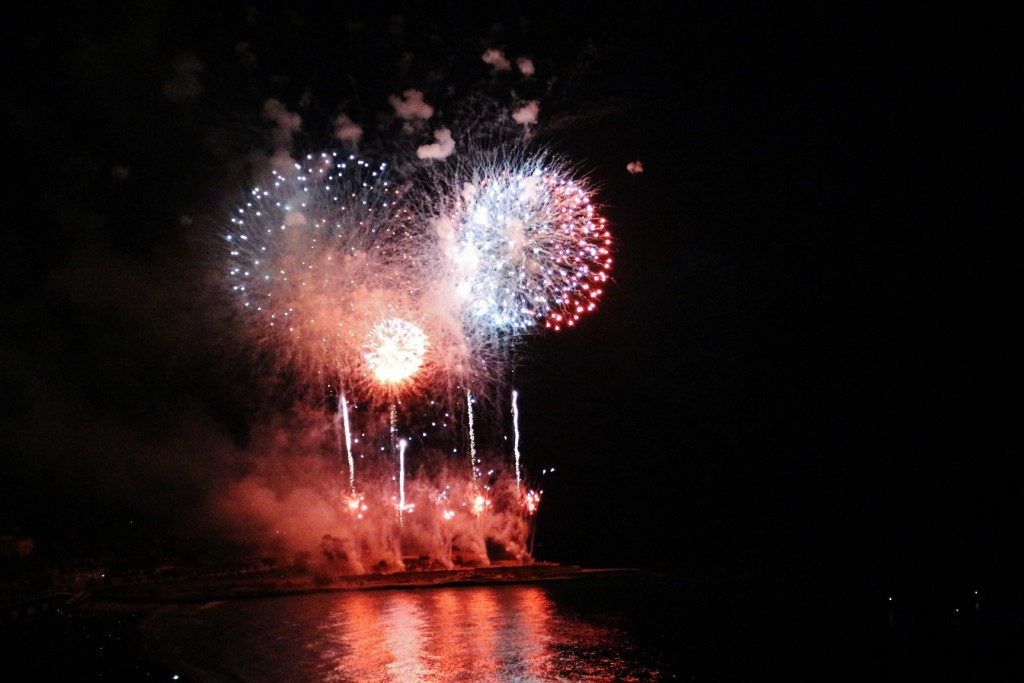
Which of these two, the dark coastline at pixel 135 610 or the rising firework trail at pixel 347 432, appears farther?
the rising firework trail at pixel 347 432

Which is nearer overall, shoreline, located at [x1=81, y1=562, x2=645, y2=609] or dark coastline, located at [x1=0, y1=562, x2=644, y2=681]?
dark coastline, located at [x1=0, y1=562, x2=644, y2=681]

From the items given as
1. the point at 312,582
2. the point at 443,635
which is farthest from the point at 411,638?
the point at 312,582

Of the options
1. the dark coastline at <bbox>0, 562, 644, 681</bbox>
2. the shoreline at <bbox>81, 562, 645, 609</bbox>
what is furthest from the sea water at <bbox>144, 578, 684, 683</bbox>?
the shoreline at <bbox>81, 562, 645, 609</bbox>

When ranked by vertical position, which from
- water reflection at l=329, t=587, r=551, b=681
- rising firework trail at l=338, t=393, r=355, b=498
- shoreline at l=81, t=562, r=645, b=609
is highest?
rising firework trail at l=338, t=393, r=355, b=498

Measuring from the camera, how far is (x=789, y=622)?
1370cm

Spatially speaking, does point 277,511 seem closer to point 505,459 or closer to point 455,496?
point 455,496

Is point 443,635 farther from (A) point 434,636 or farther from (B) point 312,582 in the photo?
(B) point 312,582

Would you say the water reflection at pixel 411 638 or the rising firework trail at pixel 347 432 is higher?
the rising firework trail at pixel 347 432

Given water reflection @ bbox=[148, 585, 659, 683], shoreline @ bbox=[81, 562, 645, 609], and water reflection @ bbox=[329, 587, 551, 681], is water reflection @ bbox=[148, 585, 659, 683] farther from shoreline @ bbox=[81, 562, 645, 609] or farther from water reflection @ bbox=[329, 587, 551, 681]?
shoreline @ bbox=[81, 562, 645, 609]

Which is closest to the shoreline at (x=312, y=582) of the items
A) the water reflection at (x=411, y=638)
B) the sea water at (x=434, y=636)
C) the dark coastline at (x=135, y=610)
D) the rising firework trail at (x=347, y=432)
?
the dark coastline at (x=135, y=610)

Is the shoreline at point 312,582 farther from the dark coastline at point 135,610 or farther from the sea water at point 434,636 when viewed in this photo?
the sea water at point 434,636

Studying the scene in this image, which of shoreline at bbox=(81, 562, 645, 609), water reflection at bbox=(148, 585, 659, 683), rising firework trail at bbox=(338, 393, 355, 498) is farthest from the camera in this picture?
rising firework trail at bbox=(338, 393, 355, 498)

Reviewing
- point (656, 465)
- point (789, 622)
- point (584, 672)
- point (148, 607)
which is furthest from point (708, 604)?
point (656, 465)

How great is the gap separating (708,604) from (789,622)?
2410mm
